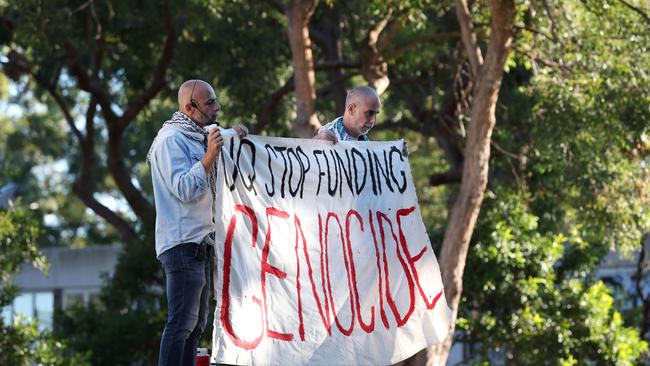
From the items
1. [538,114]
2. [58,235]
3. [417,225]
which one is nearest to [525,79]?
[538,114]

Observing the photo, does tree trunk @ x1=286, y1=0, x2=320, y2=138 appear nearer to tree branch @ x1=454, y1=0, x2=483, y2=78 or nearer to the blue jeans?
tree branch @ x1=454, y1=0, x2=483, y2=78

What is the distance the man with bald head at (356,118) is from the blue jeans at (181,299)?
1.20 meters

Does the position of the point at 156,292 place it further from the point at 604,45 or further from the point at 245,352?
the point at 245,352

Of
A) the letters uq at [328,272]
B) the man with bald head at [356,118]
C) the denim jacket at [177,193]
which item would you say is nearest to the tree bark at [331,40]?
the man with bald head at [356,118]

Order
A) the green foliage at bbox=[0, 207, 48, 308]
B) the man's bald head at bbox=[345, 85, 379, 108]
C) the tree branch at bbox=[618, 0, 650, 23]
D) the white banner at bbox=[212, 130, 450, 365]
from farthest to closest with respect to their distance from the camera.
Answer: the green foliage at bbox=[0, 207, 48, 308] → the tree branch at bbox=[618, 0, 650, 23] → the man's bald head at bbox=[345, 85, 379, 108] → the white banner at bbox=[212, 130, 450, 365]

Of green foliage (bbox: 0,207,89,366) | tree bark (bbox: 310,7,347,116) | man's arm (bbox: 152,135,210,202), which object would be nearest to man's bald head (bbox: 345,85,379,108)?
man's arm (bbox: 152,135,210,202)

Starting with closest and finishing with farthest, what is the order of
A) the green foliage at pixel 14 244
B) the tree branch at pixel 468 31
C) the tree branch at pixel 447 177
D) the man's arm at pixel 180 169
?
the man's arm at pixel 180 169
the tree branch at pixel 468 31
the green foliage at pixel 14 244
the tree branch at pixel 447 177

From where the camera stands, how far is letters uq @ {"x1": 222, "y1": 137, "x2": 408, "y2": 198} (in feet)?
20.3

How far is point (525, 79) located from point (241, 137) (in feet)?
38.1

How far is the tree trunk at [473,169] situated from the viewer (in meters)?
12.6

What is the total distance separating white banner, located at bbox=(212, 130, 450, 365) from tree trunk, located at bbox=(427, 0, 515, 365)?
5777 millimetres

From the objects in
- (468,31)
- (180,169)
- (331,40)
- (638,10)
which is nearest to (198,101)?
(180,169)

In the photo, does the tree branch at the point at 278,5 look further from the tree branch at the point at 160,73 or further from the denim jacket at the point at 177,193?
the denim jacket at the point at 177,193

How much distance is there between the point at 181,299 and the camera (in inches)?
227
